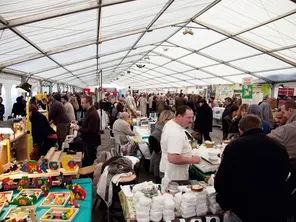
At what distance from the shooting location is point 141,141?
5.33 meters

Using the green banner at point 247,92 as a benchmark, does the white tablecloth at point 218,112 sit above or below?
below

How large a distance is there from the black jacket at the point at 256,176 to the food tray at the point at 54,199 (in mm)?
1659

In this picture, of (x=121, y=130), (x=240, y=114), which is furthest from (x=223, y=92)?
(x=121, y=130)

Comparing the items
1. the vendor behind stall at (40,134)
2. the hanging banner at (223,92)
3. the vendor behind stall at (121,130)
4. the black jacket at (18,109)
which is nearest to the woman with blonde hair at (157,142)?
the vendor behind stall at (121,130)

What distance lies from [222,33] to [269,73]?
472 centimetres

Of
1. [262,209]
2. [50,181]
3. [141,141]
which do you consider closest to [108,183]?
[50,181]

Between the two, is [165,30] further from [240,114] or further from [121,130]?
[240,114]

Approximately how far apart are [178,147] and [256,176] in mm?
940

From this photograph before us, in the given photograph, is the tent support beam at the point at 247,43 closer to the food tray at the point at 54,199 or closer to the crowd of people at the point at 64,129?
the crowd of people at the point at 64,129

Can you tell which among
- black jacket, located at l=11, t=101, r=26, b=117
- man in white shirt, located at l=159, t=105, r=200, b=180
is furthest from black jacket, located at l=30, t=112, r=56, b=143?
black jacket, located at l=11, t=101, r=26, b=117

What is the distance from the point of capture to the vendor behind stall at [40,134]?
530 centimetres

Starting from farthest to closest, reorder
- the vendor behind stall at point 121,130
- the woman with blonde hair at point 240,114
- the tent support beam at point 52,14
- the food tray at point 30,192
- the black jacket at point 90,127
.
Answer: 1. the vendor behind stall at point 121,130
2. the woman with blonde hair at point 240,114
3. the tent support beam at point 52,14
4. the black jacket at point 90,127
5. the food tray at point 30,192

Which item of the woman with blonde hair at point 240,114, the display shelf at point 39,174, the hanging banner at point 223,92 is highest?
the hanging banner at point 223,92

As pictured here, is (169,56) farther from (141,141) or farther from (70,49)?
(141,141)
